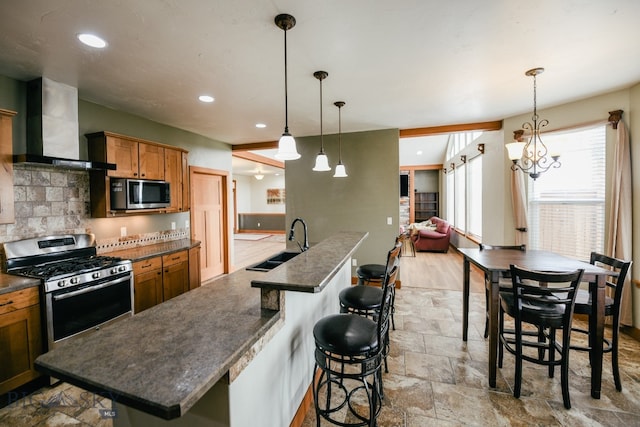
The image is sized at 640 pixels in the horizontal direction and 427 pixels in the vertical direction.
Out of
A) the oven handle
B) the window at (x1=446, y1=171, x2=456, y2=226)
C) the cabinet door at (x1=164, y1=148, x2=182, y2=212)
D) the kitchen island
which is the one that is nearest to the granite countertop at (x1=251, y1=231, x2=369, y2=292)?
the kitchen island

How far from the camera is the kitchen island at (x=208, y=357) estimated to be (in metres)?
0.85

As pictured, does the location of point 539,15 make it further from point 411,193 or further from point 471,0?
point 411,193

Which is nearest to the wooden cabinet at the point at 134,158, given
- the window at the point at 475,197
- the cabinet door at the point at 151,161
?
the cabinet door at the point at 151,161

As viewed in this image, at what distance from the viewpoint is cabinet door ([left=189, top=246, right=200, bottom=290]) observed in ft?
12.6

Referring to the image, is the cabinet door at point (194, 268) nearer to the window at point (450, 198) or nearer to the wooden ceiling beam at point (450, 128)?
the wooden ceiling beam at point (450, 128)

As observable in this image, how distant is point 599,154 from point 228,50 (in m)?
4.11

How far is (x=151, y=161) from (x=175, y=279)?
1516mm

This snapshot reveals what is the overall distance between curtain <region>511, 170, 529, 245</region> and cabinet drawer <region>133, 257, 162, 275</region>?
4759mm

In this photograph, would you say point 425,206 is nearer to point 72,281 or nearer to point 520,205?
point 520,205

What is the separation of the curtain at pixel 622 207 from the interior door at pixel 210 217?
5.52 meters

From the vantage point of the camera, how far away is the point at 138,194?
3.31 m

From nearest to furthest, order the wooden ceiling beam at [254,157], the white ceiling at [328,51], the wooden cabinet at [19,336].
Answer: the white ceiling at [328,51] → the wooden cabinet at [19,336] → the wooden ceiling beam at [254,157]

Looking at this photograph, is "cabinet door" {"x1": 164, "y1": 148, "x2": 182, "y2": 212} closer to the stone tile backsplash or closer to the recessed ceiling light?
the stone tile backsplash

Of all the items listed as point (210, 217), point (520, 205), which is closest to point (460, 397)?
point (520, 205)
